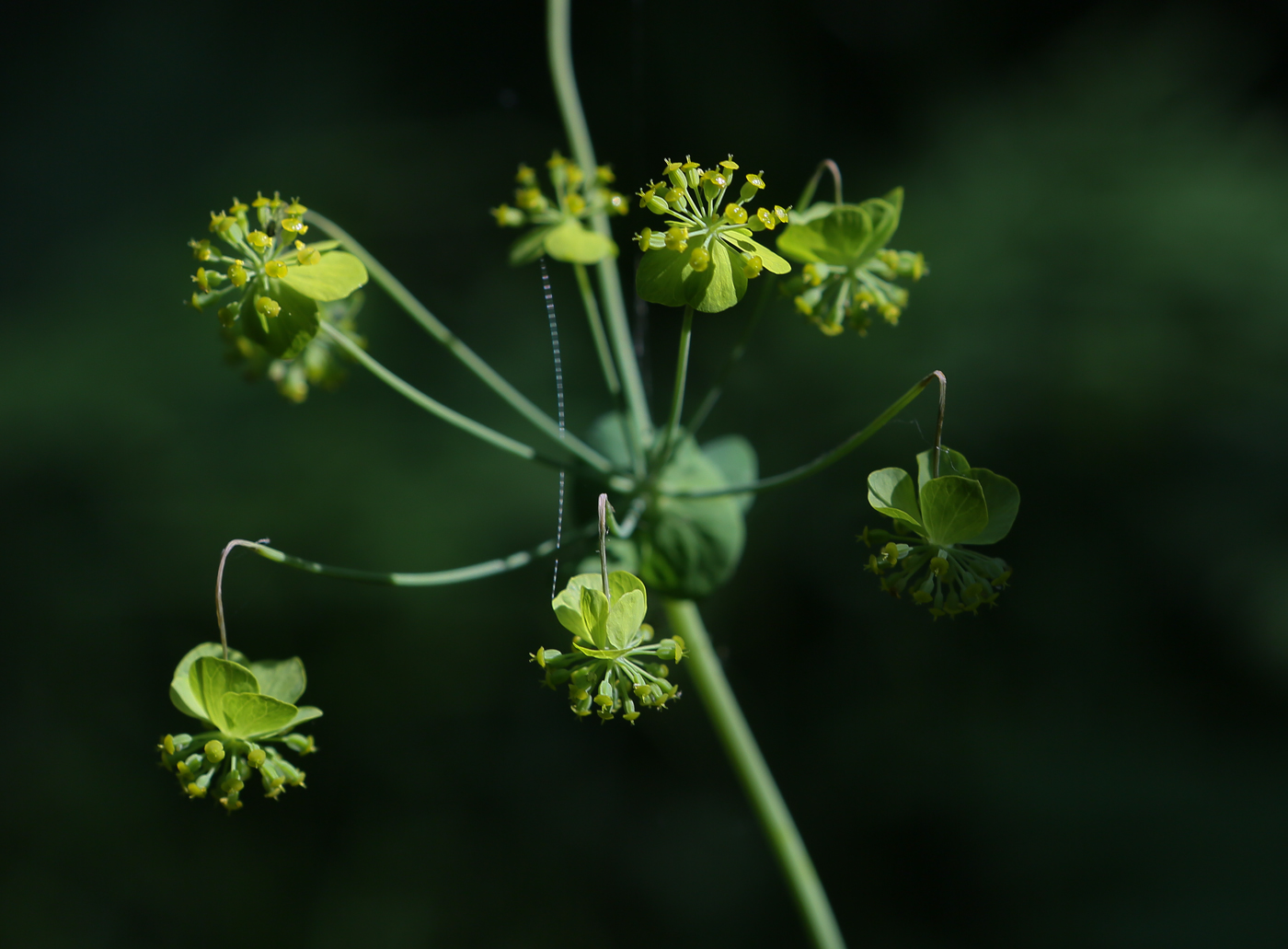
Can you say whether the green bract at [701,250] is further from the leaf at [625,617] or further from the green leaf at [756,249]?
the leaf at [625,617]

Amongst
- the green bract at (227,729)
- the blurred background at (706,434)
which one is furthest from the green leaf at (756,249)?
the blurred background at (706,434)

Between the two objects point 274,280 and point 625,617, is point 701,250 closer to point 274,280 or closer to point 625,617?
point 625,617

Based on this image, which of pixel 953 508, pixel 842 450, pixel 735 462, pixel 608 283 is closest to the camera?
pixel 953 508

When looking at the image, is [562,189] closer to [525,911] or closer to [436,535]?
[436,535]

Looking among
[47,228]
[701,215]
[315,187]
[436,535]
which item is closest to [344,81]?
[315,187]

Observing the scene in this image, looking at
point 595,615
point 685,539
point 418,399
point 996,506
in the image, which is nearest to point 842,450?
point 996,506

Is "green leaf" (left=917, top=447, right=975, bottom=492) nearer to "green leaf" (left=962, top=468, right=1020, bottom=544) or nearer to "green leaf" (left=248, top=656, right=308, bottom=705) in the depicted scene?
"green leaf" (left=962, top=468, right=1020, bottom=544)

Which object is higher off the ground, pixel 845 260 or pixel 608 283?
→ pixel 608 283
